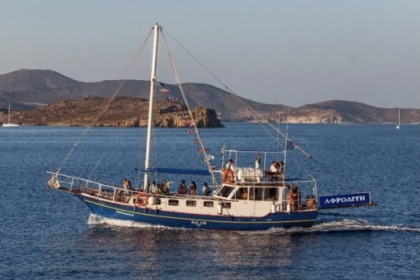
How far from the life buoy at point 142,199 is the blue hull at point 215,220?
332 mm

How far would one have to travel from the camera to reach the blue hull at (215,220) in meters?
49.2

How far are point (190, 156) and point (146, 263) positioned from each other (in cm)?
8520

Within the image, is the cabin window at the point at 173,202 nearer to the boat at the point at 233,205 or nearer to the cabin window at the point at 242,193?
the boat at the point at 233,205

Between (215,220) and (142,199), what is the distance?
4546mm

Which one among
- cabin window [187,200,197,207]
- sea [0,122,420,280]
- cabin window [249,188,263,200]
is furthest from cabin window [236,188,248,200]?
cabin window [187,200,197,207]

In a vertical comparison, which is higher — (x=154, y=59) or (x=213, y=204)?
(x=154, y=59)

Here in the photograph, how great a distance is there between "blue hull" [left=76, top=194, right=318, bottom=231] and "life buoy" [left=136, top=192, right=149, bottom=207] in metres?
0.33

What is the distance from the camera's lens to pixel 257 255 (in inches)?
1719

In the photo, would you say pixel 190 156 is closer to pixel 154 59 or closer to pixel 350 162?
pixel 350 162

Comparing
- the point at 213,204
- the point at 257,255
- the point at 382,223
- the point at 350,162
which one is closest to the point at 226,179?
the point at 213,204

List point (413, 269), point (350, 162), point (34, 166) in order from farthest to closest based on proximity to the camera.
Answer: point (350, 162) < point (34, 166) < point (413, 269)

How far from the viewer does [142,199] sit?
50000mm

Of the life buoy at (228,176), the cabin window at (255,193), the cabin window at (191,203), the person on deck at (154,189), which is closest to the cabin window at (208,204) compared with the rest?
the cabin window at (191,203)

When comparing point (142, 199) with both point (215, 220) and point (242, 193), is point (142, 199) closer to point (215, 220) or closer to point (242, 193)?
point (215, 220)
